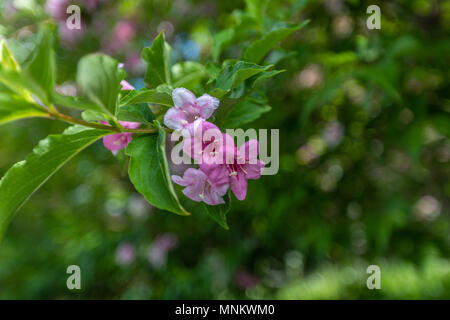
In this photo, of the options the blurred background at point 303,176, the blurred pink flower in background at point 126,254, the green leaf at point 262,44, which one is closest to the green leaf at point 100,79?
the green leaf at point 262,44

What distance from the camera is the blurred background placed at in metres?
1.29

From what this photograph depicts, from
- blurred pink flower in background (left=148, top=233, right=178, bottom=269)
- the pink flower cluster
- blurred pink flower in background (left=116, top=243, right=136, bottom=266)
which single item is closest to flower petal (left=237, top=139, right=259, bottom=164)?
the pink flower cluster

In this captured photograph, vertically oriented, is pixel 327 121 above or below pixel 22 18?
below

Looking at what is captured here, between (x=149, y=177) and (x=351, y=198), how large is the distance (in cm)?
125

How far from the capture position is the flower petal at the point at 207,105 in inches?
19.4

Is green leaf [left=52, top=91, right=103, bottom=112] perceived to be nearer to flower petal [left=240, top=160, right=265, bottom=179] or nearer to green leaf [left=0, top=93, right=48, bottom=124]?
green leaf [left=0, top=93, right=48, bottom=124]

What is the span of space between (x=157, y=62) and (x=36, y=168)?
0.74ft

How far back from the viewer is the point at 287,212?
156 cm

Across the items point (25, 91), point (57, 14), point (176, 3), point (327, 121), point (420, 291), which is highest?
point (176, 3)

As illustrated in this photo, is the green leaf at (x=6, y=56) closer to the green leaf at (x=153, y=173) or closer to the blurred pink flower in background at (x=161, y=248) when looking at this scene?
the green leaf at (x=153, y=173)

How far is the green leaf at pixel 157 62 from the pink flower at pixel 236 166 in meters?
0.15

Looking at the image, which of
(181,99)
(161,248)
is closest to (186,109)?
(181,99)
